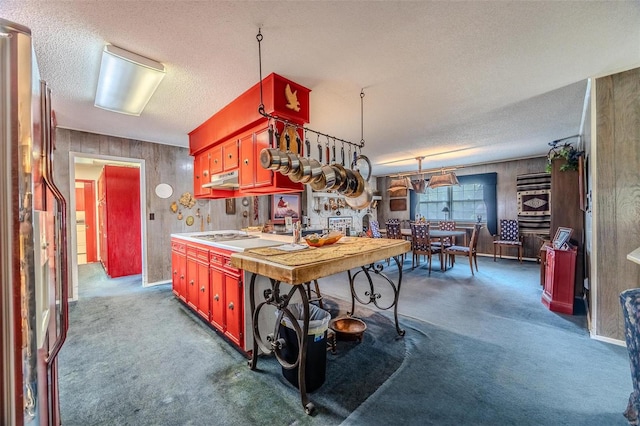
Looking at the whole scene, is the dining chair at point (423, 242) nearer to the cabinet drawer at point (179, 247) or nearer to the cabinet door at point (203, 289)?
the cabinet door at point (203, 289)

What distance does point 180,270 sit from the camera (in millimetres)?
3404

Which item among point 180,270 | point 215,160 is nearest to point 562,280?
point 215,160

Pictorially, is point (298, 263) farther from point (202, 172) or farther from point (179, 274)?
point (202, 172)

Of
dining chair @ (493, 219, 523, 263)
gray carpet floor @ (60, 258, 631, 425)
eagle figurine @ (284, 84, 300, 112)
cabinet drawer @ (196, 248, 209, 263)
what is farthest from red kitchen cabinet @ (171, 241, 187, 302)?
dining chair @ (493, 219, 523, 263)

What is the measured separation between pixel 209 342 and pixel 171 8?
2591mm

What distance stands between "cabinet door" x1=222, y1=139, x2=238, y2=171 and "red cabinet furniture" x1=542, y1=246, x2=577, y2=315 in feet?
13.0

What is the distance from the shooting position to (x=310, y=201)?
702 centimetres

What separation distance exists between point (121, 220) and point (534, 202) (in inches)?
351

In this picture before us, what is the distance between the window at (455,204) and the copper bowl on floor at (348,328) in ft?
18.7

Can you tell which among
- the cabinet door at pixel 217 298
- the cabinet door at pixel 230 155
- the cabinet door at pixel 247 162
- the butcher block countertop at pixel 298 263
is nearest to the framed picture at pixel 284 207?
the cabinet door at pixel 230 155

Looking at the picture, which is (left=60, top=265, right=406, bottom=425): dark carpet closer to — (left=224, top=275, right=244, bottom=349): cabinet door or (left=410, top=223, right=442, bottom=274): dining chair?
(left=224, top=275, right=244, bottom=349): cabinet door

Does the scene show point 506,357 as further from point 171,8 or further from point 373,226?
point 373,226

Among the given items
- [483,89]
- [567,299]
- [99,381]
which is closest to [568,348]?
[567,299]

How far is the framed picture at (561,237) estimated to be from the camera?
10.2 feet
